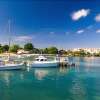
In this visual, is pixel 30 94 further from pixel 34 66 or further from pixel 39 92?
pixel 34 66

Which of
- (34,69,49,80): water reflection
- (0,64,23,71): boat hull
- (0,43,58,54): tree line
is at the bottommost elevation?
(34,69,49,80): water reflection

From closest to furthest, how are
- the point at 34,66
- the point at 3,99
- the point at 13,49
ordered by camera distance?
Result: the point at 3,99, the point at 34,66, the point at 13,49

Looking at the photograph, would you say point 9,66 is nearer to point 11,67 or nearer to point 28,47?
point 11,67

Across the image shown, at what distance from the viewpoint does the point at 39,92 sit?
1988 centimetres

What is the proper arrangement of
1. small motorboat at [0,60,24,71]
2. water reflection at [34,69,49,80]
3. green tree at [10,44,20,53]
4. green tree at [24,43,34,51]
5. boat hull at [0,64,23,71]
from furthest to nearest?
green tree at [24,43,34,51] → green tree at [10,44,20,53] → small motorboat at [0,60,24,71] → boat hull at [0,64,23,71] → water reflection at [34,69,49,80]

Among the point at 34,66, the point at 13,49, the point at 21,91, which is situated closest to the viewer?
the point at 21,91

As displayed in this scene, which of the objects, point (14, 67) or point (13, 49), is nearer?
point (14, 67)

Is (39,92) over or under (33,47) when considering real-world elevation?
under

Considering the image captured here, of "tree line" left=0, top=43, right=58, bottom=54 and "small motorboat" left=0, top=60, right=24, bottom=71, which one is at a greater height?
"tree line" left=0, top=43, right=58, bottom=54

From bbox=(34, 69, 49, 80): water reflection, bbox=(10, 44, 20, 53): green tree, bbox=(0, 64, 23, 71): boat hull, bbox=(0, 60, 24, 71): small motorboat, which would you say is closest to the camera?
bbox=(34, 69, 49, 80): water reflection

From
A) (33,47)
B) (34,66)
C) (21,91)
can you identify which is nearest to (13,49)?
(33,47)

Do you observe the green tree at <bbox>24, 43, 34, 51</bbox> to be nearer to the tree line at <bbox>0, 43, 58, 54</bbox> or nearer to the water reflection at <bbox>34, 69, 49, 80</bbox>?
the tree line at <bbox>0, 43, 58, 54</bbox>

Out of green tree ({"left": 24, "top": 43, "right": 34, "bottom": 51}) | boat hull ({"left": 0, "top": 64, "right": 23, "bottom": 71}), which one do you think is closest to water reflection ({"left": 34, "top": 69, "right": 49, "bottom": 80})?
boat hull ({"left": 0, "top": 64, "right": 23, "bottom": 71})

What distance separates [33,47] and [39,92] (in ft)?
365
